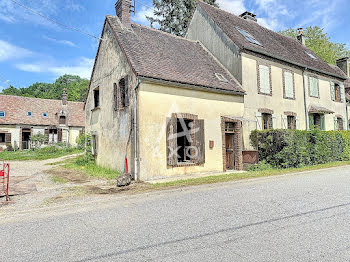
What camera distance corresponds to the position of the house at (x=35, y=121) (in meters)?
27.9

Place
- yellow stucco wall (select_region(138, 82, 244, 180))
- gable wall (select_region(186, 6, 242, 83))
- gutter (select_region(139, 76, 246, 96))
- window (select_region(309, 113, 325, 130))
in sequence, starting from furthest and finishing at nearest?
1. window (select_region(309, 113, 325, 130))
2. gable wall (select_region(186, 6, 242, 83))
3. gutter (select_region(139, 76, 246, 96))
4. yellow stucco wall (select_region(138, 82, 244, 180))

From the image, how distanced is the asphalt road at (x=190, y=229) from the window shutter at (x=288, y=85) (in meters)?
10.2

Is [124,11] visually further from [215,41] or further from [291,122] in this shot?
[291,122]

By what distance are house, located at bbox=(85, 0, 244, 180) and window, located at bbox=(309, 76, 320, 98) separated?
23.9 ft

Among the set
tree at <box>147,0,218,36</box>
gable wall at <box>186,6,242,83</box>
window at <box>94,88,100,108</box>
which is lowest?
window at <box>94,88,100,108</box>

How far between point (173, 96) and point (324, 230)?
7.55 metres

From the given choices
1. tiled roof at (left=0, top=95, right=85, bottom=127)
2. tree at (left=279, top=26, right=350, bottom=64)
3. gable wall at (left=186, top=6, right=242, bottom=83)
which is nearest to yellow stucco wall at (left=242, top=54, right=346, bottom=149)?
gable wall at (left=186, top=6, right=242, bottom=83)

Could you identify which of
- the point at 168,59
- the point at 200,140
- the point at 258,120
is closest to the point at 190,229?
the point at 200,140

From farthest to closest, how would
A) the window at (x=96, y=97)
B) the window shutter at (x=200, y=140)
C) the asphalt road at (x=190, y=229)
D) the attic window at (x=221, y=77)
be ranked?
the window at (x=96, y=97) → the attic window at (x=221, y=77) → the window shutter at (x=200, y=140) → the asphalt road at (x=190, y=229)

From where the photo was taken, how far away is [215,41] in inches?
579

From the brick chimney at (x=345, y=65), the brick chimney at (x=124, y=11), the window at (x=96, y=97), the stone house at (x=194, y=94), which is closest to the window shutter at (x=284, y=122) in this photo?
the stone house at (x=194, y=94)

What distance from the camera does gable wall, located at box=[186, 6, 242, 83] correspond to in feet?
44.3

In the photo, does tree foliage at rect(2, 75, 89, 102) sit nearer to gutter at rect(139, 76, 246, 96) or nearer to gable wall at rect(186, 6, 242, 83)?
gable wall at rect(186, 6, 242, 83)

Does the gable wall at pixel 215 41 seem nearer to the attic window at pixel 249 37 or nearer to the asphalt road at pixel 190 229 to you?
the attic window at pixel 249 37
